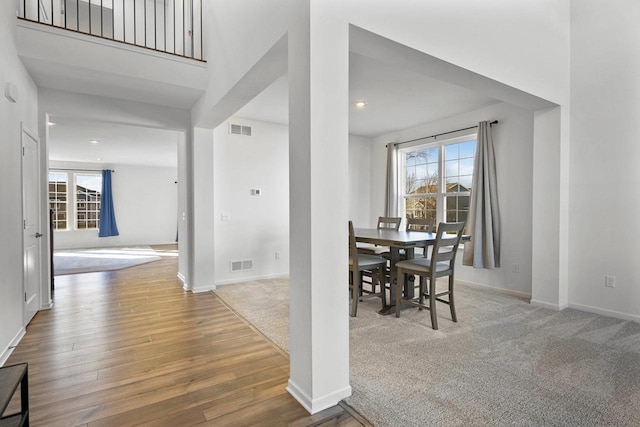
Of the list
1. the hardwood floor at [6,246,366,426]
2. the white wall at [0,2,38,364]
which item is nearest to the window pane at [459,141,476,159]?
the hardwood floor at [6,246,366,426]

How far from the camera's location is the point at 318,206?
1727 mm

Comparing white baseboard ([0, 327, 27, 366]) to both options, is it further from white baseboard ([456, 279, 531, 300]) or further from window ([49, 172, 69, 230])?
window ([49, 172, 69, 230])

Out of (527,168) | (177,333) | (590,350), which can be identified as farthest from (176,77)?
(590,350)

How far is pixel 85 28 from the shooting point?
461 cm

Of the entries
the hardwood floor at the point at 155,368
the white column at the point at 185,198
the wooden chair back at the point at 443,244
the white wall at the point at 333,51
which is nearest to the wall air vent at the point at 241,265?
the white column at the point at 185,198

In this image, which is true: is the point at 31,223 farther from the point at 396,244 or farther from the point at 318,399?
the point at 396,244

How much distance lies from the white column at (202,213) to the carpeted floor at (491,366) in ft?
3.45

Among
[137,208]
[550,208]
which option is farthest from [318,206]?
[137,208]

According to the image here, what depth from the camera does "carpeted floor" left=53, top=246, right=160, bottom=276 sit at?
18.8ft

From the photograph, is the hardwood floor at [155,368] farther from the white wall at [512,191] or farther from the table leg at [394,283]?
the white wall at [512,191]

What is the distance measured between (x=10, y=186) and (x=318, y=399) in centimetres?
286

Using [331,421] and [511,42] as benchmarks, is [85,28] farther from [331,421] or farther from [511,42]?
[331,421]

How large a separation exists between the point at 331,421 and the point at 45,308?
3598 mm

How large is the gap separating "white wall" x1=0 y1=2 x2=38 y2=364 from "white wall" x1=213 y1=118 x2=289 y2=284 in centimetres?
210
